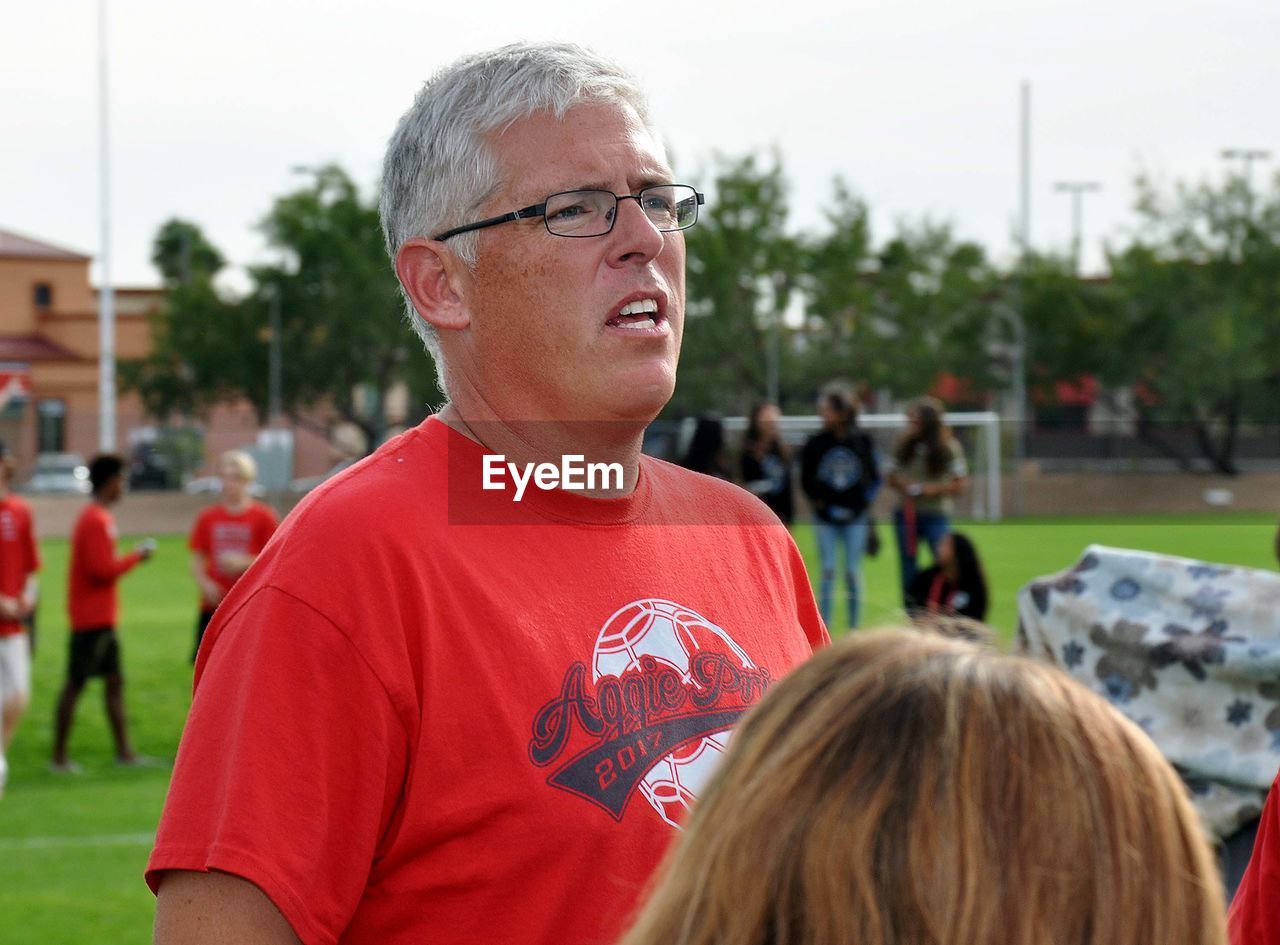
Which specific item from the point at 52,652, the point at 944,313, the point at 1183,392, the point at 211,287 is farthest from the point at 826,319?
the point at 52,652

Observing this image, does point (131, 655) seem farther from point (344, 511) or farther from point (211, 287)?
point (211, 287)

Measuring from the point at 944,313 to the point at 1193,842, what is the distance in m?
44.5

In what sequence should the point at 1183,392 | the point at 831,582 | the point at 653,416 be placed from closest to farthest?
the point at 653,416 → the point at 831,582 → the point at 1183,392

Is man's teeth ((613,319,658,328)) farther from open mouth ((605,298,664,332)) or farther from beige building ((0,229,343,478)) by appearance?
beige building ((0,229,343,478))

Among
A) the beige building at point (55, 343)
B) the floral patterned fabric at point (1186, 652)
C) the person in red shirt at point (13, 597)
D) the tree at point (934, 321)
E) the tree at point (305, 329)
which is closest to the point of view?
the floral patterned fabric at point (1186, 652)

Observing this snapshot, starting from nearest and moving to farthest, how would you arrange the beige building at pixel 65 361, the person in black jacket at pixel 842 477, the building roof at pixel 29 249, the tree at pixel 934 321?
1. the person in black jacket at pixel 842 477
2. the tree at pixel 934 321
3. the beige building at pixel 65 361
4. the building roof at pixel 29 249

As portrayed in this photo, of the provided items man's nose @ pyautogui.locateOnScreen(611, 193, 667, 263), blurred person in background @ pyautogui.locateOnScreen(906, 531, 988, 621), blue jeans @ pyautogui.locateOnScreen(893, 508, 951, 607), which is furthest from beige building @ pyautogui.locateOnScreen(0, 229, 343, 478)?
man's nose @ pyautogui.locateOnScreen(611, 193, 667, 263)

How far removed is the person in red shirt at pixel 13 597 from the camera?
8.30 m

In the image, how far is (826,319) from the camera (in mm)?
45625

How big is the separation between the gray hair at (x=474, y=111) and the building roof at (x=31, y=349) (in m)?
62.5

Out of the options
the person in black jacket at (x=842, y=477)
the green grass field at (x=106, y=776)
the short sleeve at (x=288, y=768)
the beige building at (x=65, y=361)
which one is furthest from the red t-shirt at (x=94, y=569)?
the beige building at (x=65, y=361)

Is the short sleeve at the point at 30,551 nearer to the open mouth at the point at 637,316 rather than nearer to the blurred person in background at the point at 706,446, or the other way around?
the blurred person in background at the point at 706,446

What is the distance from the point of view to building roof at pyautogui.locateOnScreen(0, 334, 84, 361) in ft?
199

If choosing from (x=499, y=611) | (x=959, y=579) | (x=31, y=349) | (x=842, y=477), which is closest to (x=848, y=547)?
(x=842, y=477)
